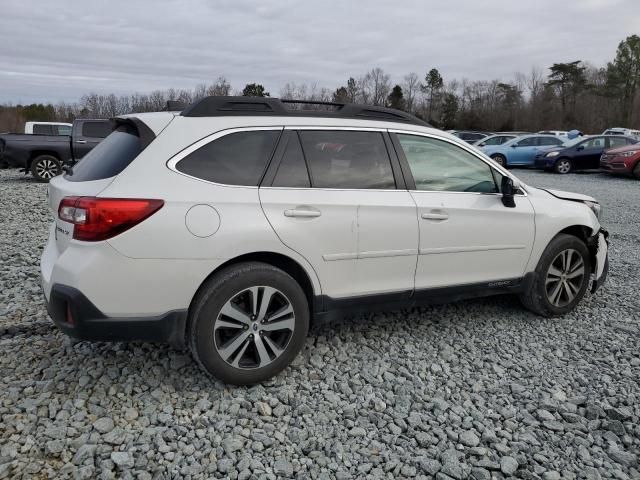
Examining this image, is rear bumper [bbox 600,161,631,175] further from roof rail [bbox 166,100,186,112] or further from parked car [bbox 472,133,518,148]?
roof rail [bbox 166,100,186,112]

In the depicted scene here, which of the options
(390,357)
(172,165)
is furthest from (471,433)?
(172,165)

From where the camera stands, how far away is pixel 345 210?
3.40 metres

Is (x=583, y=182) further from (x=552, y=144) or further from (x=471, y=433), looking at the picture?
(x=471, y=433)

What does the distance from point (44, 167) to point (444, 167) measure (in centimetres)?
1331

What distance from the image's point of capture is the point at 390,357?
3.79m

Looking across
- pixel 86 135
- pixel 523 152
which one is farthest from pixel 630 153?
pixel 86 135

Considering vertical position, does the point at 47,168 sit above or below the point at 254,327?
above

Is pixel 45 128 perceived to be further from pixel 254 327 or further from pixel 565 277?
pixel 565 277

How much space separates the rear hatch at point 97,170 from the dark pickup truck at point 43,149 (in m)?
11.3

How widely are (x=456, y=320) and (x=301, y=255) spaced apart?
6.12 ft

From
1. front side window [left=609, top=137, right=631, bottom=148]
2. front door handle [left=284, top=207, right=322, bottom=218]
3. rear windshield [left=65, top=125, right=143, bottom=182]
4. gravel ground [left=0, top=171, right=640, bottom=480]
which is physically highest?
front side window [left=609, top=137, right=631, bottom=148]

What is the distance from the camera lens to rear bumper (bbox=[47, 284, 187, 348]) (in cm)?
288

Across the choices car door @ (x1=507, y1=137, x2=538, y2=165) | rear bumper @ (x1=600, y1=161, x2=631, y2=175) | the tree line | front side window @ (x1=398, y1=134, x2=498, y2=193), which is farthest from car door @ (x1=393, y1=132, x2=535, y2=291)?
the tree line

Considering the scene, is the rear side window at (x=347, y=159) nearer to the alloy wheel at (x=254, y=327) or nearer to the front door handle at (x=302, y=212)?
the front door handle at (x=302, y=212)
